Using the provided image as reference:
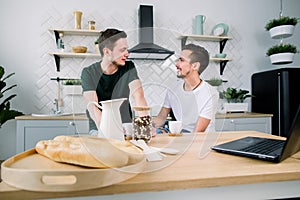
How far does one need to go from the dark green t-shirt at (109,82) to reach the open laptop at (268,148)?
373mm

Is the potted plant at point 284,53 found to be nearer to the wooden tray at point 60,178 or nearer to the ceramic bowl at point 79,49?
A: the ceramic bowl at point 79,49

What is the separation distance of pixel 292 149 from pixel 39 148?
705 millimetres

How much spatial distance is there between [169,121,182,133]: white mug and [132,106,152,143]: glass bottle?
11cm

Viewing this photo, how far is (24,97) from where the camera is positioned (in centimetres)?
301

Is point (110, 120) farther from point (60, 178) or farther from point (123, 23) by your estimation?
point (123, 23)

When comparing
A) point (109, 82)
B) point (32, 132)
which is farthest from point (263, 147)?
point (32, 132)

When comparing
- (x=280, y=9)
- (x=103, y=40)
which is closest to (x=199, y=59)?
(x=103, y=40)

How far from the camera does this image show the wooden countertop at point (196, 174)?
1.79 feet

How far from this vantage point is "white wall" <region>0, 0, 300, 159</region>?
299cm

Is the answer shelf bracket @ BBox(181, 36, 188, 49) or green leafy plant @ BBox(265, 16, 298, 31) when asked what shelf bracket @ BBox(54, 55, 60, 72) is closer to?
shelf bracket @ BBox(181, 36, 188, 49)

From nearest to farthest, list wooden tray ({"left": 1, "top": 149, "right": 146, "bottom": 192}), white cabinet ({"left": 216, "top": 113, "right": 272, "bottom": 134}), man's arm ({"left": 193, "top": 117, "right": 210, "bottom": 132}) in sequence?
wooden tray ({"left": 1, "top": 149, "right": 146, "bottom": 192})
man's arm ({"left": 193, "top": 117, "right": 210, "bottom": 132})
white cabinet ({"left": 216, "top": 113, "right": 272, "bottom": 134})

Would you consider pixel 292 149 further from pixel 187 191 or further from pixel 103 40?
pixel 103 40

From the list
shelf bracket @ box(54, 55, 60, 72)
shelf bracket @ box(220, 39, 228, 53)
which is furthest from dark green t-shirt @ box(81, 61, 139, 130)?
shelf bracket @ box(220, 39, 228, 53)

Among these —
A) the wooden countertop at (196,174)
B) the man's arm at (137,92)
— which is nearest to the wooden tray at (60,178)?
the wooden countertop at (196,174)
